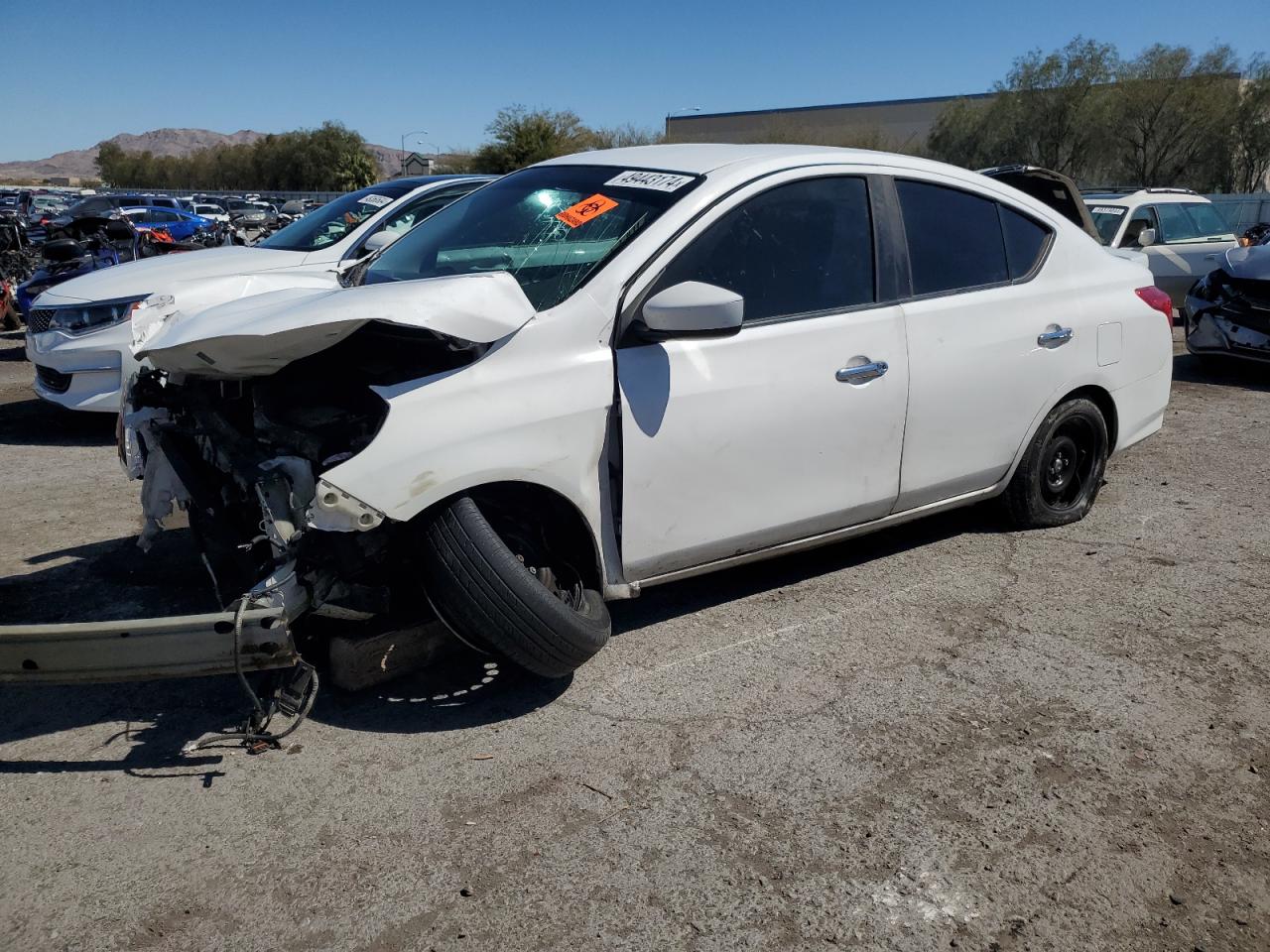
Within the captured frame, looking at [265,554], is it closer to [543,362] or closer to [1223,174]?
[543,362]

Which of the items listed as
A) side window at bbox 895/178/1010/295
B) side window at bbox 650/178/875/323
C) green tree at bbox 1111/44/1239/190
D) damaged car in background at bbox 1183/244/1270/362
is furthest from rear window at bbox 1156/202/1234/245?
green tree at bbox 1111/44/1239/190

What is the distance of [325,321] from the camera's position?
2932 millimetres

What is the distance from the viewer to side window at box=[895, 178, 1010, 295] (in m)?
4.21

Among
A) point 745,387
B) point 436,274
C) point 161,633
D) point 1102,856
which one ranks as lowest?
point 1102,856

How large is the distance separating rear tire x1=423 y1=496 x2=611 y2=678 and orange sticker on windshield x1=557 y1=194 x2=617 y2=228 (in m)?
1.23

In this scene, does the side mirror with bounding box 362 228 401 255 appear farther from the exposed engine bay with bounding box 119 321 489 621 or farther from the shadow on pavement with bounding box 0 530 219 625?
the exposed engine bay with bounding box 119 321 489 621

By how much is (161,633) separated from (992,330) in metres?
3.37

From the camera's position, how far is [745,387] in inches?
141

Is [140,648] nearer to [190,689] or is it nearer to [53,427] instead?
[190,689]

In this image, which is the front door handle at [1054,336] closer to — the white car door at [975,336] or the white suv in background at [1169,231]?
the white car door at [975,336]

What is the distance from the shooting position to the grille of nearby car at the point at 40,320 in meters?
7.23

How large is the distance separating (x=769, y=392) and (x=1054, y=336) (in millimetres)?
1706

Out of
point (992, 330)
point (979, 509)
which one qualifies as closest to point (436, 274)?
point (992, 330)

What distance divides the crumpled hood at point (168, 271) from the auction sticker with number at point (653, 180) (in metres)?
3.50
